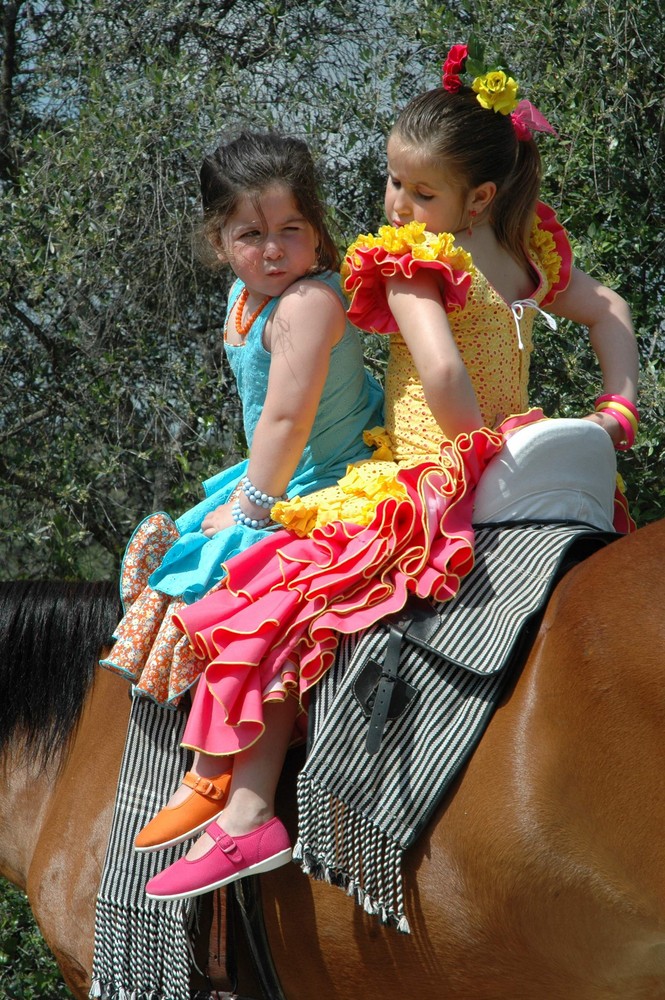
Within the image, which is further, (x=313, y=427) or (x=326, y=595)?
(x=313, y=427)

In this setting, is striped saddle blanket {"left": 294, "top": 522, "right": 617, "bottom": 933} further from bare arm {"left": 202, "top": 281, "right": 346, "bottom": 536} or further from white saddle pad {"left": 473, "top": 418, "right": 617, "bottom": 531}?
bare arm {"left": 202, "top": 281, "right": 346, "bottom": 536}

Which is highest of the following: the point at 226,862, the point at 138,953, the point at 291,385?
the point at 291,385

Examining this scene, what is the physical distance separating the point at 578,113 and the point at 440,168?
1514mm

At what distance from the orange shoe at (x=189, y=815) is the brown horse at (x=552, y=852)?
0.58 ft

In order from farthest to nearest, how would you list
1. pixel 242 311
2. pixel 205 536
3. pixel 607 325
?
pixel 607 325
pixel 242 311
pixel 205 536

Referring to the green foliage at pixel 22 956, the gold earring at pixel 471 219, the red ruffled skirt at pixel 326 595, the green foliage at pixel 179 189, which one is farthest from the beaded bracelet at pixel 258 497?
the green foliage at pixel 22 956

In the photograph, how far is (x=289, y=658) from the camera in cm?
195

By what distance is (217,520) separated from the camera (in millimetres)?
2242

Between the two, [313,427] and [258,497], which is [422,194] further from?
[258,497]

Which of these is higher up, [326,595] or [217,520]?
[217,520]

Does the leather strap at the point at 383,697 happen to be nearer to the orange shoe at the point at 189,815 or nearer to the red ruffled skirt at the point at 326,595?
the red ruffled skirt at the point at 326,595

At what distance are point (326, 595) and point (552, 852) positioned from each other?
64 cm

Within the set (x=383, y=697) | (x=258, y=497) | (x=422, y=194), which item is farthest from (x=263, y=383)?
(x=383, y=697)

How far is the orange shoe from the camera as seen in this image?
1959 millimetres
